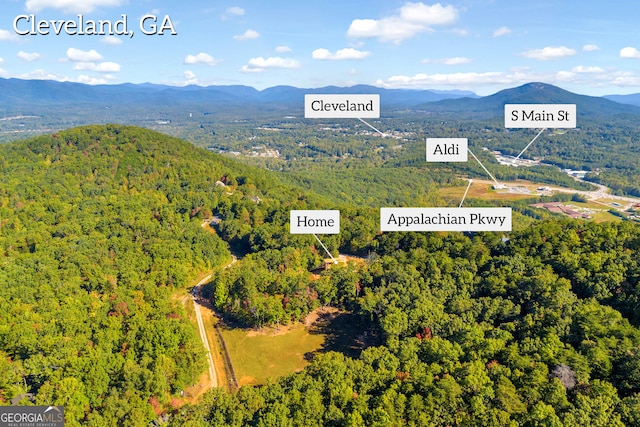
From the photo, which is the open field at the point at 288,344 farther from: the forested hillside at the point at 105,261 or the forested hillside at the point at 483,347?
the forested hillside at the point at 105,261

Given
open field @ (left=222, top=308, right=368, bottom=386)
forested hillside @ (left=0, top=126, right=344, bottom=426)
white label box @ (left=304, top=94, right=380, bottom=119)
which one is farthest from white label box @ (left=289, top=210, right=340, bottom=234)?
forested hillside @ (left=0, top=126, right=344, bottom=426)

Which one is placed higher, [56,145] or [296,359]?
[56,145]

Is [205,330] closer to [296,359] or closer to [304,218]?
[296,359]

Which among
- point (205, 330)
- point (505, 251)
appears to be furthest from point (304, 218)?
point (505, 251)

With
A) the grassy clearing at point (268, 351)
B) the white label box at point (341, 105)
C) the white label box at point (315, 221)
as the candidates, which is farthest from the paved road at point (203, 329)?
the white label box at point (341, 105)

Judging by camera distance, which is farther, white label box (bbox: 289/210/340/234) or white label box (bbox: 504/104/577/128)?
white label box (bbox: 289/210/340/234)

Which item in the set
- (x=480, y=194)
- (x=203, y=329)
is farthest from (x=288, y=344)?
(x=480, y=194)

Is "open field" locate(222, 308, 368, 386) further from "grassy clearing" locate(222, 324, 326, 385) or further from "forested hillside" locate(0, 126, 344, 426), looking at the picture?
"forested hillside" locate(0, 126, 344, 426)
